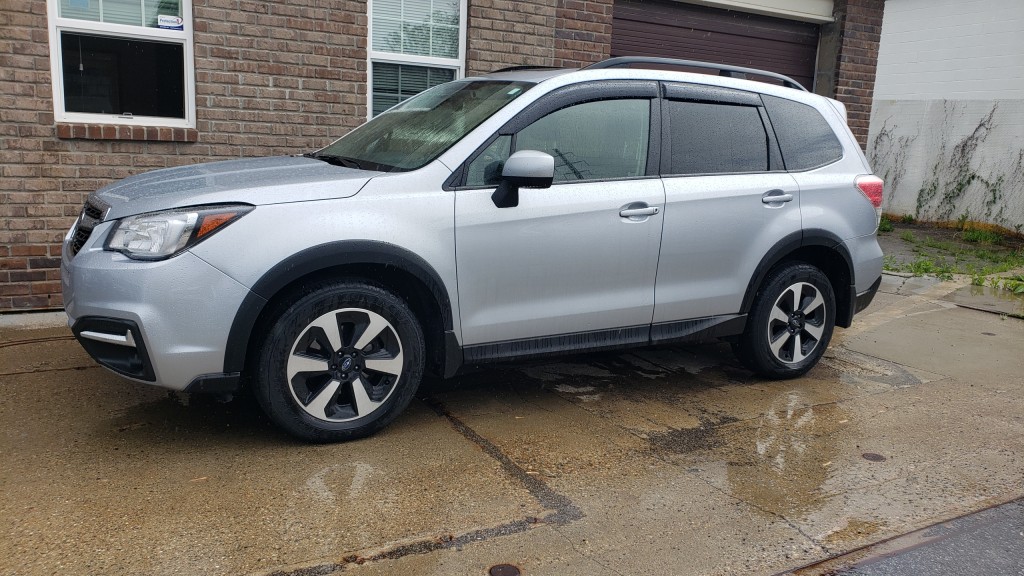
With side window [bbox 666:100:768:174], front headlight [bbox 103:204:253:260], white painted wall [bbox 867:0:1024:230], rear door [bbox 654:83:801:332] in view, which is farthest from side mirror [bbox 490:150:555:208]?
white painted wall [bbox 867:0:1024:230]

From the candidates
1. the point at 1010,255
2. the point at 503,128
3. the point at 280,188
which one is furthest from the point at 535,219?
the point at 1010,255

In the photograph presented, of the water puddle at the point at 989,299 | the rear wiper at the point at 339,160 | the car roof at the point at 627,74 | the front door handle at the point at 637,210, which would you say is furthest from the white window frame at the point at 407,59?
the water puddle at the point at 989,299

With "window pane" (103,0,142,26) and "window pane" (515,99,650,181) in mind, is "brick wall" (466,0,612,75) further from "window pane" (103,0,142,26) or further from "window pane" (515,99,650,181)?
"window pane" (515,99,650,181)

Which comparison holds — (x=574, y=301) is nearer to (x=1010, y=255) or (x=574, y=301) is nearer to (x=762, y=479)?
(x=762, y=479)

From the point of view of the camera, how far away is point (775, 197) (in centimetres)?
509

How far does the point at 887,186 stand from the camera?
1636 centimetres

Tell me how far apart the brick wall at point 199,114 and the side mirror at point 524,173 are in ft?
Answer: 11.8

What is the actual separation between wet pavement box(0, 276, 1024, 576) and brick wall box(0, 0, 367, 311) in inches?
44.2

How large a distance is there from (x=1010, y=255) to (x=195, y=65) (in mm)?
10864

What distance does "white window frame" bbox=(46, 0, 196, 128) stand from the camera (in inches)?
247

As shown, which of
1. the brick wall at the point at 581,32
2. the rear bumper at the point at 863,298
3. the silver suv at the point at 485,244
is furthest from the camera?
the brick wall at the point at 581,32

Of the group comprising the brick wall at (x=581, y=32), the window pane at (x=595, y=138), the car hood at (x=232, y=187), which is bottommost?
the car hood at (x=232, y=187)

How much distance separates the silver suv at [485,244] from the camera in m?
3.72

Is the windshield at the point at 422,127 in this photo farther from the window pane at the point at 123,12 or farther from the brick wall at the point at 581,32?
the brick wall at the point at 581,32
